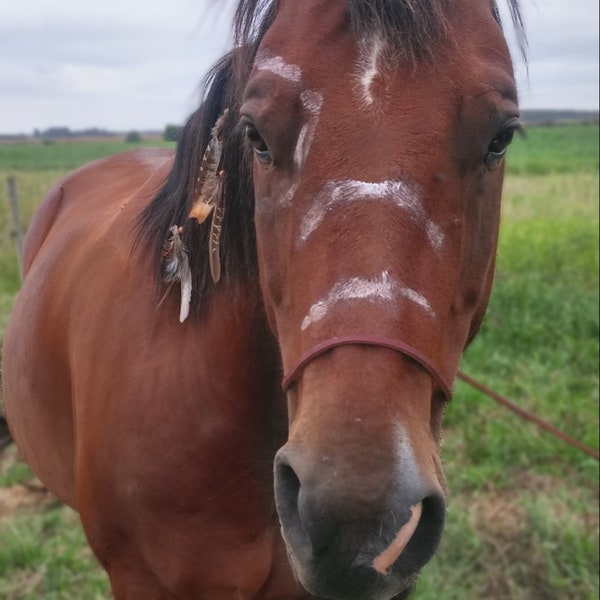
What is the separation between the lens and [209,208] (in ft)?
6.20

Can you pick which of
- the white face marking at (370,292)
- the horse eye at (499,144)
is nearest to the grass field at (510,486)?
the horse eye at (499,144)

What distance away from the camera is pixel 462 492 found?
4422 millimetres

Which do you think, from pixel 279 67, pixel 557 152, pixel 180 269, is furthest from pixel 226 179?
pixel 557 152

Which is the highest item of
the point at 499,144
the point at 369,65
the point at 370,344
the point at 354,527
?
the point at 369,65

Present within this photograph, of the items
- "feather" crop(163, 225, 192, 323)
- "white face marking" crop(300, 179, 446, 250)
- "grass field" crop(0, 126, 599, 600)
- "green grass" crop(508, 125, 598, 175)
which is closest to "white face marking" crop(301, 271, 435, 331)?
"white face marking" crop(300, 179, 446, 250)

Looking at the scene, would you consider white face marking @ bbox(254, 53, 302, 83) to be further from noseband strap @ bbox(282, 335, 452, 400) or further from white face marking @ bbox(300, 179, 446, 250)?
noseband strap @ bbox(282, 335, 452, 400)

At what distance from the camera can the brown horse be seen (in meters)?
1.24

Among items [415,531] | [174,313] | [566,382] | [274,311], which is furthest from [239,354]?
[566,382]

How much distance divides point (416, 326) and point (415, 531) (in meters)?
0.34

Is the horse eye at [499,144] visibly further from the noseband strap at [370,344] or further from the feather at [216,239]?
the feather at [216,239]

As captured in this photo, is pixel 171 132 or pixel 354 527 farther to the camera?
pixel 171 132

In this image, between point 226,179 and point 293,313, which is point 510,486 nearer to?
point 226,179

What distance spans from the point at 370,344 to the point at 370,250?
0.17m

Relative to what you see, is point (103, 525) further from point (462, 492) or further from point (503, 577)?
point (462, 492)
